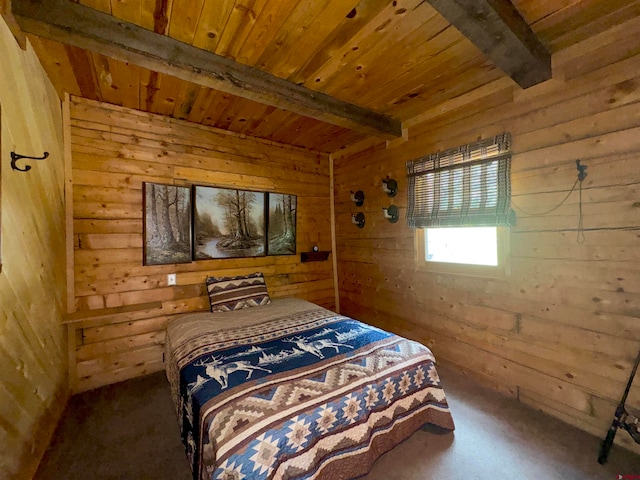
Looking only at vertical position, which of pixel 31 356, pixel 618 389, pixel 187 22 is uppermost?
pixel 187 22

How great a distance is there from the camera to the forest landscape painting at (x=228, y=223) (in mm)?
2764

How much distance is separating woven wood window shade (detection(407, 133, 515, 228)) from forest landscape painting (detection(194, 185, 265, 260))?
1.71 m

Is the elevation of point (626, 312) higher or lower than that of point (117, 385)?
higher

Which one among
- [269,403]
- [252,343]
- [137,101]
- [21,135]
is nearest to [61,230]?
[21,135]

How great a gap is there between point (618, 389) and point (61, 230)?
13.1 ft

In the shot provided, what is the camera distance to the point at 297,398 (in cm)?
129

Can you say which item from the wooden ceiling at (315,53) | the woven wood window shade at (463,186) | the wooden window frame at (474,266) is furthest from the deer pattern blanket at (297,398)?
the wooden ceiling at (315,53)

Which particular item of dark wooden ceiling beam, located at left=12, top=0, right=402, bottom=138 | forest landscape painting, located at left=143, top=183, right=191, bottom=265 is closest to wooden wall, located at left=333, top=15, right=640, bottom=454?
dark wooden ceiling beam, located at left=12, top=0, right=402, bottom=138

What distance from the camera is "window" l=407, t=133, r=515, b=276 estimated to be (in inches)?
82.7

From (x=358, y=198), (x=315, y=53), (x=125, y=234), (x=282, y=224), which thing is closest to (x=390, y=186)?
(x=358, y=198)

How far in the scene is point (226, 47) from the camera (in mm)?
1702

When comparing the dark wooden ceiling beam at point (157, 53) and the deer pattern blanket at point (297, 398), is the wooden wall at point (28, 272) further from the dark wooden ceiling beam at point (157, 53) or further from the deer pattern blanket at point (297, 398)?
the deer pattern blanket at point (297, 398)

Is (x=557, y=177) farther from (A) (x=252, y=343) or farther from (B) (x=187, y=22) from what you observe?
(B) (x=187, y=22)

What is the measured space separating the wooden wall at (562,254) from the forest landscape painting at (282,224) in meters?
1.69
